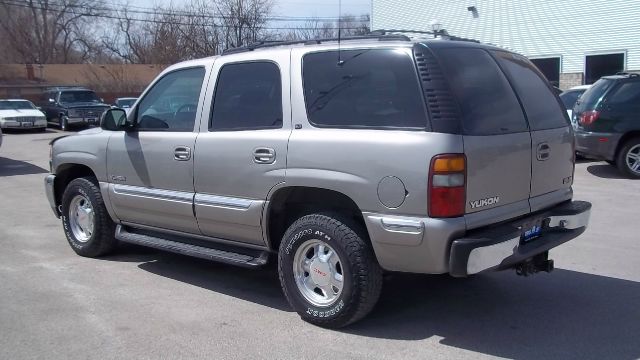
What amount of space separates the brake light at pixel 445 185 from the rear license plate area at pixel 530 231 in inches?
26.7

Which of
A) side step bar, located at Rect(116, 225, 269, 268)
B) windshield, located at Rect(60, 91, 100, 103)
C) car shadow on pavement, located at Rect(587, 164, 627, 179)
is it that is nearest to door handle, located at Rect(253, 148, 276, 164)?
side step bar, located at Rect(116, 225, 269, 268)

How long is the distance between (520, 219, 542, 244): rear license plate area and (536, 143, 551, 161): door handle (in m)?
0.46

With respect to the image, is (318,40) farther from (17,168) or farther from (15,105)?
A: (15,105)

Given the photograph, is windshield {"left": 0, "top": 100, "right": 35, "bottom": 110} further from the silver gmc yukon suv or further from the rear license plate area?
the rear license plate area

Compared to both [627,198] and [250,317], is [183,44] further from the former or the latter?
[250,317]

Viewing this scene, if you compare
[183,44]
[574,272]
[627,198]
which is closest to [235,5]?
[183,44]

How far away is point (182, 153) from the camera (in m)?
5.50

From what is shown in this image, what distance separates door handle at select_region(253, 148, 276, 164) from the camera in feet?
15.8

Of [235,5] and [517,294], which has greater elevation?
[235,5]

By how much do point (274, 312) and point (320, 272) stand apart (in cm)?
64

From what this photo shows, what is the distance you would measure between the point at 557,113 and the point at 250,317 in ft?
9.46

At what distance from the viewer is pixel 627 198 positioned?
9977 millimetres

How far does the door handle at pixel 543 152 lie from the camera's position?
472 centimetres

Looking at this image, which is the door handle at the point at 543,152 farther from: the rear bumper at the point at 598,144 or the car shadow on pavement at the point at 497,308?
the rear bumper at the point at 598,144
